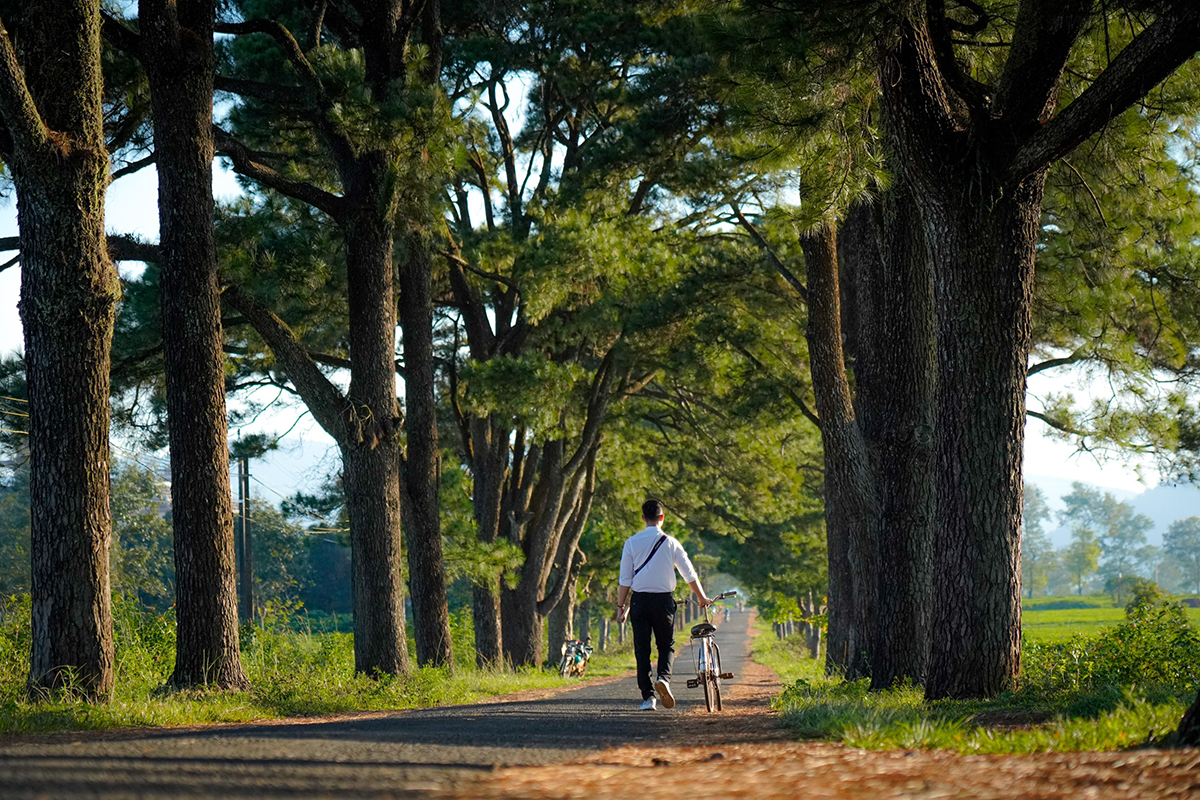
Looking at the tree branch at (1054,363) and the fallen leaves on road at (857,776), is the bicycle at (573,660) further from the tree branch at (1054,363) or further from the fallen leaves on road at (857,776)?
the fallen leaves on road at (857,776)

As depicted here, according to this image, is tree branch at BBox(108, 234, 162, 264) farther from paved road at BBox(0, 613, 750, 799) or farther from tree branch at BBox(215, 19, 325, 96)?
paved road at BBox(0, 613, 750, 799)

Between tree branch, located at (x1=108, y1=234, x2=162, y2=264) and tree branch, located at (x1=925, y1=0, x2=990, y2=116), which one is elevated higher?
tree branch, located at (x1=925, y1=0, x2=990, y2=116)

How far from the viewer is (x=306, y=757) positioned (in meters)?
5.64

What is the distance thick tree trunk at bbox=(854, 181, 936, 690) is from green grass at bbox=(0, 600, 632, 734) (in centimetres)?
544

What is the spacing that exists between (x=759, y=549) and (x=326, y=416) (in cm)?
2934

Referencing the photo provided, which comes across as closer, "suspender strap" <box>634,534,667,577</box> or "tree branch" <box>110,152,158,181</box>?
"suspender strap" <box>634,534,667,577</box>

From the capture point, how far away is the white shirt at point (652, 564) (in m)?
9.19

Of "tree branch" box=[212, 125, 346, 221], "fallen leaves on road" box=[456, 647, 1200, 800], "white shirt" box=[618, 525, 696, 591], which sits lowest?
"fallen leaves on road" box=[456, 647, 1200, 800]

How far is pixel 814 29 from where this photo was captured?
841 cm

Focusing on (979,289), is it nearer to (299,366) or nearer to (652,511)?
(652,511)

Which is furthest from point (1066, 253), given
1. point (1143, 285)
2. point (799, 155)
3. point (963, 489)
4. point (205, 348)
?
point (205, 348)

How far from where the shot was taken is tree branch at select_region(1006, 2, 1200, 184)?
7227 mm

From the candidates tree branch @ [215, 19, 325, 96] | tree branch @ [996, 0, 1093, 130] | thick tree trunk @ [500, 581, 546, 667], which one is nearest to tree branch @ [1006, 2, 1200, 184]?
tree branch @ [996, 0, 1093, 130]

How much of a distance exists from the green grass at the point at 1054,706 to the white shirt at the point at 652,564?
57.3 inches
